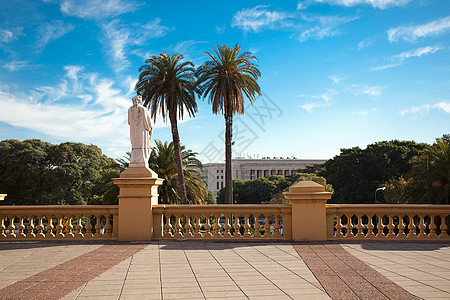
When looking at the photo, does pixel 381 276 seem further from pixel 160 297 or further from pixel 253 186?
pixel 253 186

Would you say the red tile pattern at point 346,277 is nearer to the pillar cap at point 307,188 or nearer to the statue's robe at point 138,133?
→ the pillar cap at point 307,188

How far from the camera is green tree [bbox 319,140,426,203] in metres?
48.0

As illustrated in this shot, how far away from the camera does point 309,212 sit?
964 cm

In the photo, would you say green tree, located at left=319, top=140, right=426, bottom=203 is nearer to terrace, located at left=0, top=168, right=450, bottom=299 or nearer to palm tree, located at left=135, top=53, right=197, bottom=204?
palm tree, located at left=135, top=53, right=197, bottom=204

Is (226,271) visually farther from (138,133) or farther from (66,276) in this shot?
(138,133)

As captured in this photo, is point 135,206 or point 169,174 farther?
point 169,174

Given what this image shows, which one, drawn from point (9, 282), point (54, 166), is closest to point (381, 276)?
point (9, 282)

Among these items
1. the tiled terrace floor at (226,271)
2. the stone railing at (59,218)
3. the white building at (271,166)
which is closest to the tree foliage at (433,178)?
the tiled terrace floor at (226,271)

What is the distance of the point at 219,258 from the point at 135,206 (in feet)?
10.5

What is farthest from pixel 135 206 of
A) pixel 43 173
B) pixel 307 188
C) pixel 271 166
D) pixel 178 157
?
pixel 271 166

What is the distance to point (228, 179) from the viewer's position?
2553 cm

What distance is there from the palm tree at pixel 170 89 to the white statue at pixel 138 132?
44.3 ft

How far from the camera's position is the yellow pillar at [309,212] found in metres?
9.58

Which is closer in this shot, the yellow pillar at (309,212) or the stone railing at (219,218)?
the yellow pillar at (309,212)
